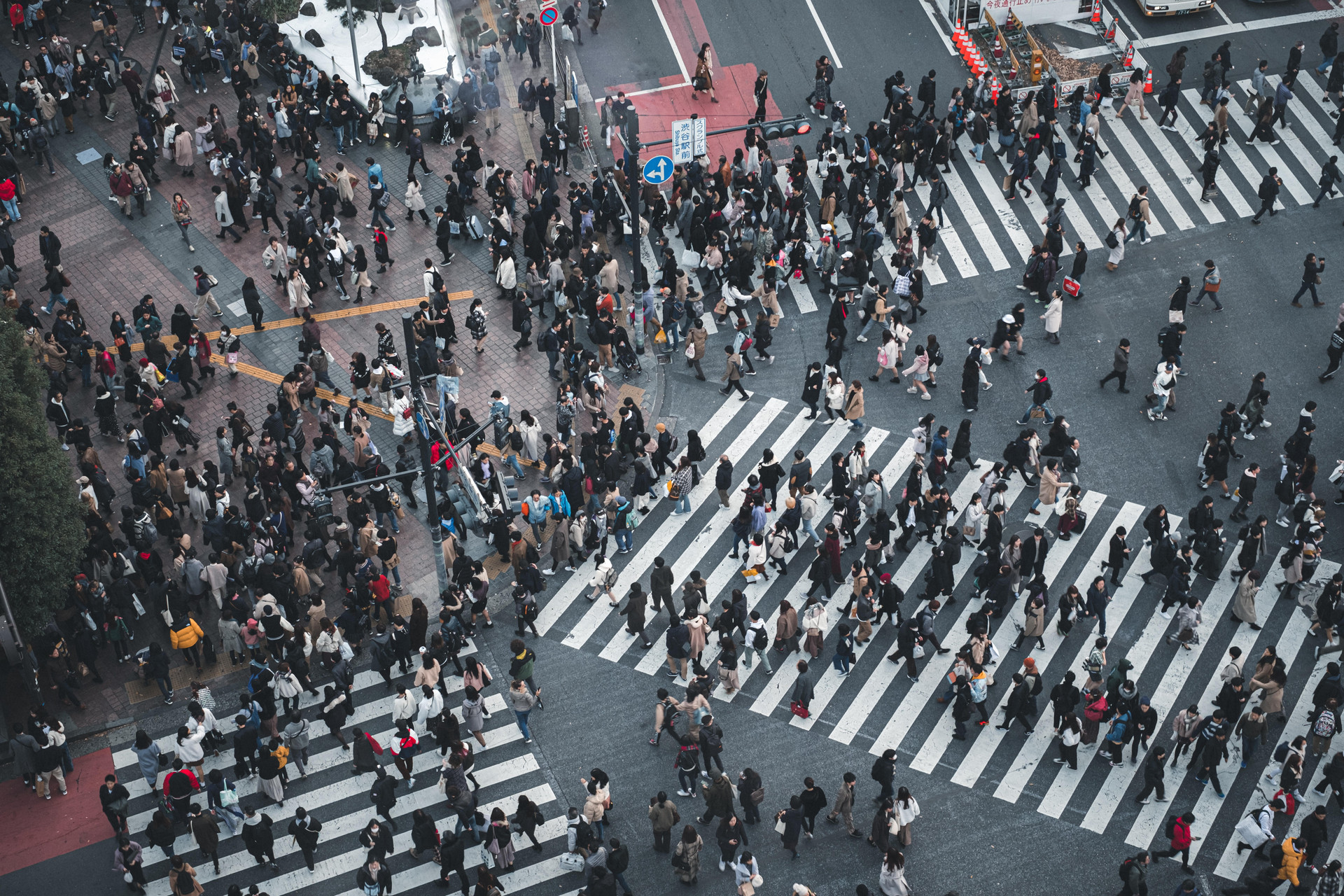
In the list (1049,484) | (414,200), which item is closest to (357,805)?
(1049,484)

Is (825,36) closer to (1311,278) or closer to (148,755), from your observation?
(1311,278)

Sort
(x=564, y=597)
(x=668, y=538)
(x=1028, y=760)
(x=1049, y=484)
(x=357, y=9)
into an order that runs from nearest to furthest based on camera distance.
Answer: (x=1028, y=760)
(x=564, y=597)
(x=1049, y=484)
(x=668, y=538)
(x=357, y=9)

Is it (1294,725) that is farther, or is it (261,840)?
(1294,725)

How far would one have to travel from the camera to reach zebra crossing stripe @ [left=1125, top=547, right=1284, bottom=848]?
1040 inches

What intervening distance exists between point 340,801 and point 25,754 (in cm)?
609

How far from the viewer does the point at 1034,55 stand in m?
42.3

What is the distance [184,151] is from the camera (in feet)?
133

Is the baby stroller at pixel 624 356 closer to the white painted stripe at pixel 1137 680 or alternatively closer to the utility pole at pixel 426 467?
the utility pole at pixel 426 467

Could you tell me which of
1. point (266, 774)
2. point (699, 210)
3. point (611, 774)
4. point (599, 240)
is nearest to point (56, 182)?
point (599, 240)

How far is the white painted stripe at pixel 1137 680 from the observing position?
26812mm

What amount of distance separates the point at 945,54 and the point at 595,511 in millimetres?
20358

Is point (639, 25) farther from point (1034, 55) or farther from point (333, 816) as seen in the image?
point (333, 816)

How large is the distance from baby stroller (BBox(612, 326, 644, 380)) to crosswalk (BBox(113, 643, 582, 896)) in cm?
902

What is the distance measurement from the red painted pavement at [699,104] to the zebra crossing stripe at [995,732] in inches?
607
